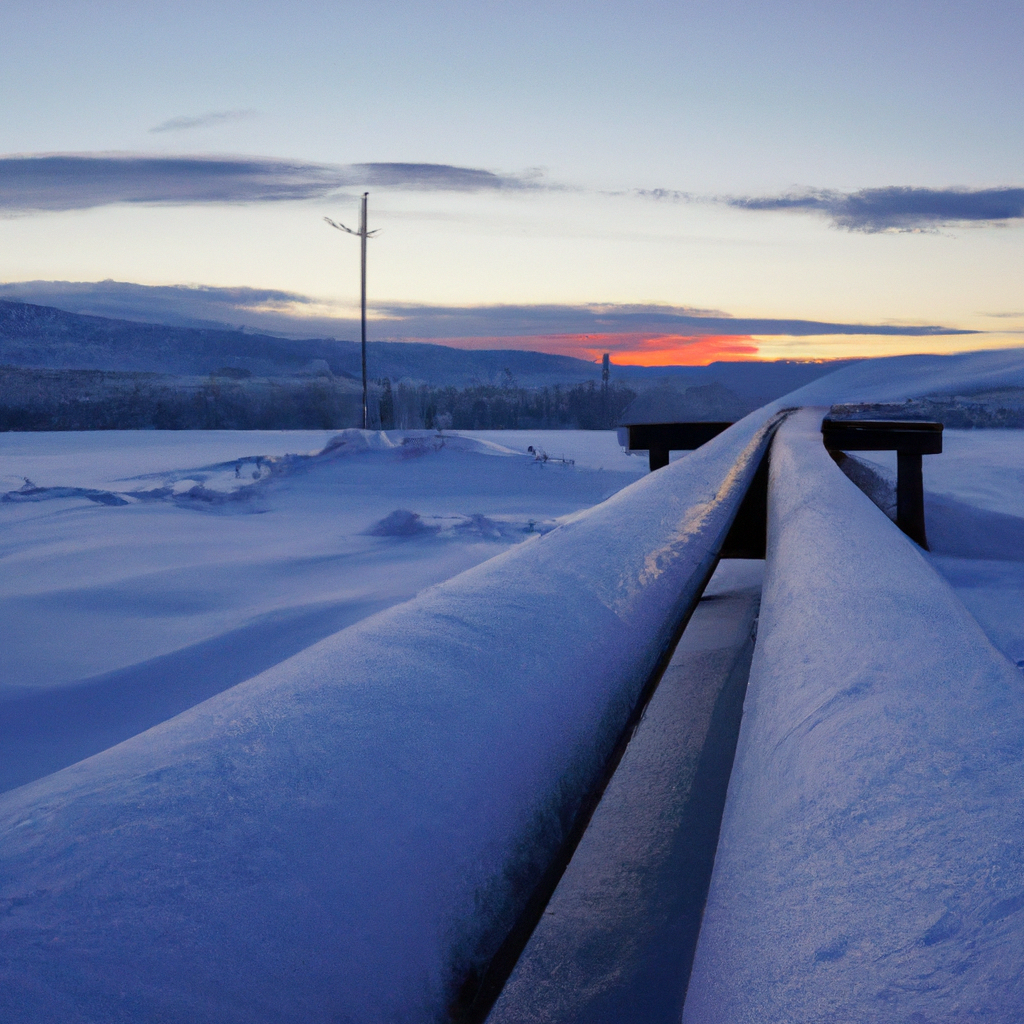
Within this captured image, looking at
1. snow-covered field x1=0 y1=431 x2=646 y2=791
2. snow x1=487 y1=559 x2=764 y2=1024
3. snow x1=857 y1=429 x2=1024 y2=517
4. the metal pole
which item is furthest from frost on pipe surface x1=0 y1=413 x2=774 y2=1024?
the metal pole

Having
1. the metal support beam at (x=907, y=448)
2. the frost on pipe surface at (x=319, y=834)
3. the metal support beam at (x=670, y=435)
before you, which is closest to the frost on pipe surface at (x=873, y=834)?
the frost on pipe surface at (x=319, y=834)

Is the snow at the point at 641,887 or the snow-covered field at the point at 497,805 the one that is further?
the snow at the point at 641,887

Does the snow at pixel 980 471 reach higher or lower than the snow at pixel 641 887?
higher

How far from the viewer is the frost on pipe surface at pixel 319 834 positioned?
17.4 inches

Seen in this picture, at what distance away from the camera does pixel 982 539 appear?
14.9 feet

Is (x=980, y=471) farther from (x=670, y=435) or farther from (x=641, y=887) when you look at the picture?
(x=641, y=887)

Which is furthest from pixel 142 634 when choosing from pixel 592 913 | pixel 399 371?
pixel 399 371

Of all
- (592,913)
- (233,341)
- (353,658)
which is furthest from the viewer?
(233,341)

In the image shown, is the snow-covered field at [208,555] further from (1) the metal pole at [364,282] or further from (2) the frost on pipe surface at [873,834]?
(1) the metal pole at [364,282]

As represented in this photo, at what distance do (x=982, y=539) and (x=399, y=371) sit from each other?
340 ft

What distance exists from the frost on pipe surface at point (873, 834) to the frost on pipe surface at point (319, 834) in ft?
0.53

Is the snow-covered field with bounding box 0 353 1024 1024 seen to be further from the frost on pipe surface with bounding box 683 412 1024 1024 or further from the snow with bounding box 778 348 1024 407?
the snow with bounding box 778 348 1024 407

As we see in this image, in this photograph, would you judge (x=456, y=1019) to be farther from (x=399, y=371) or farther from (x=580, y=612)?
(x=399, y=371)

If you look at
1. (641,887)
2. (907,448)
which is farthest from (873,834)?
(907,448)
